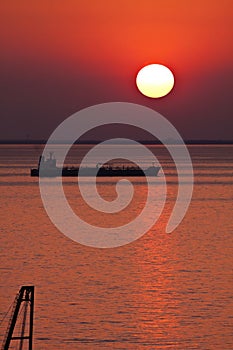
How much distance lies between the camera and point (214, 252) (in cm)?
7175

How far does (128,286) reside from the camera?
5609cm

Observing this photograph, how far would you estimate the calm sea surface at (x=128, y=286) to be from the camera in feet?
147

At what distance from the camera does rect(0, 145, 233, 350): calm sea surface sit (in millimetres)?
44812

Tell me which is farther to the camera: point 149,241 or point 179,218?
point 179,218

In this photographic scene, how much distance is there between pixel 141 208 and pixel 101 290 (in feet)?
210

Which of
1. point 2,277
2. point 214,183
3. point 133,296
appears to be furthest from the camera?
point 214,183

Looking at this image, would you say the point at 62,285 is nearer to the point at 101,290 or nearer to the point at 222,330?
the point at 101,290

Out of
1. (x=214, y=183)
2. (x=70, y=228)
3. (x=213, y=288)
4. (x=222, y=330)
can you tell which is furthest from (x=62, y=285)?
(x=214, y=183)

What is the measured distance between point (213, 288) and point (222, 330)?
9.49 metres

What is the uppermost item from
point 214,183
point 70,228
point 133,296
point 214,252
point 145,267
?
point 214,183

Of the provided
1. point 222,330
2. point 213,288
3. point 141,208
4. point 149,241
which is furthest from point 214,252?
point 141,208

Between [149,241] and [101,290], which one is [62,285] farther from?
[149,241]

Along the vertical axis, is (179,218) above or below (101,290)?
above

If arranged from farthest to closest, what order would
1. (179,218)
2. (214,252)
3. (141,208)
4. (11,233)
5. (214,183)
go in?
1. (214,183)
2. (141,208)
3. (179,218)
4. (11,233)
5. (214,252)
